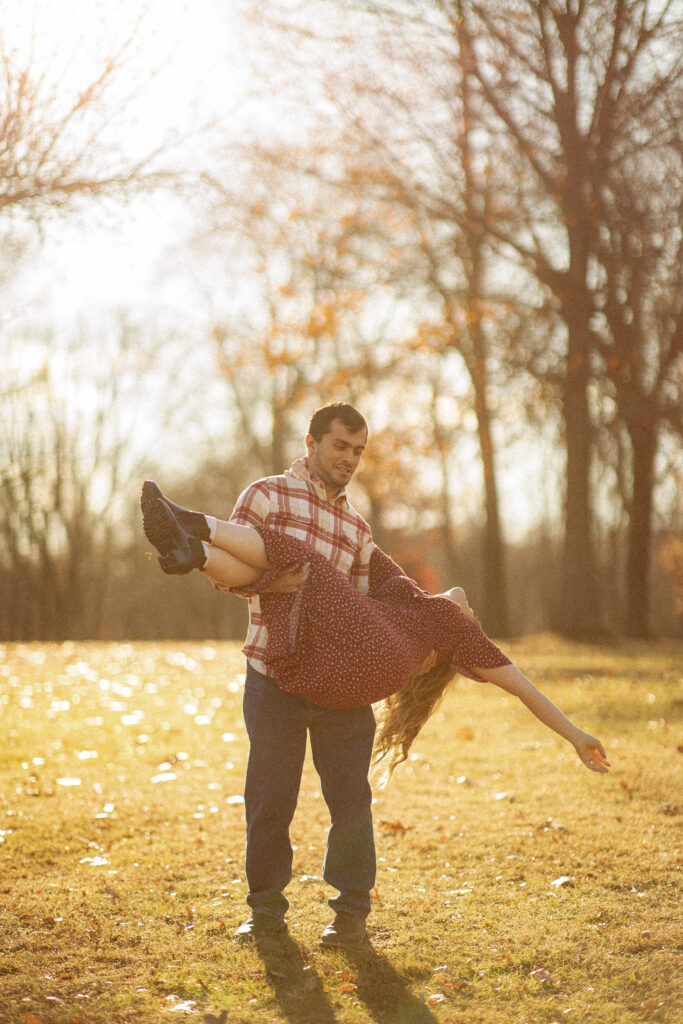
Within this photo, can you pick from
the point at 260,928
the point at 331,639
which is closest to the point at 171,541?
the point at 331,639

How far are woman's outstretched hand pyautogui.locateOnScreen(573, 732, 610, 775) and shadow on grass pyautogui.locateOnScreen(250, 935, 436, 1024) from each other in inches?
46.0

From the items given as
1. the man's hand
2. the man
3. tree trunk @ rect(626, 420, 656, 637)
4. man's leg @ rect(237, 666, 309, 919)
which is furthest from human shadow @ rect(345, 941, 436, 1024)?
tree trunk @ rect(626, 420, 656, 637)

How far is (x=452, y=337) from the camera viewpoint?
1925cm

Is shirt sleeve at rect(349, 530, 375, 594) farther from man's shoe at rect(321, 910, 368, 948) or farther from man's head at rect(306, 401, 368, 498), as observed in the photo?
man's shoe at rect(321, 910, 368, 948)

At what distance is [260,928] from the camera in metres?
4.39

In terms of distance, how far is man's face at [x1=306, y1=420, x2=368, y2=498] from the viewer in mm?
4395

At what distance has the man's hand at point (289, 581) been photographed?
13.9ft

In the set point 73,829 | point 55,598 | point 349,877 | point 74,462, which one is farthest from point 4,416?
point 349,877

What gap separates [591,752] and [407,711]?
3.27 feet

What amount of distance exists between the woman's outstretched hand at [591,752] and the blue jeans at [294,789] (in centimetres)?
95

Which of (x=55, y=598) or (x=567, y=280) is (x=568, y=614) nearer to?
(x=567, y=280)

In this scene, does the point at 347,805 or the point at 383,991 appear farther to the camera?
the point at 347,805

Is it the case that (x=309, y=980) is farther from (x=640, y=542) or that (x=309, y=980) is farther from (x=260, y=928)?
(x=640, y=542)

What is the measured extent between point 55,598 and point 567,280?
28.0 metres
